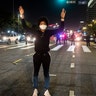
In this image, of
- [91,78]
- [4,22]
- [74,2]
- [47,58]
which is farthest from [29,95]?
[4,22]

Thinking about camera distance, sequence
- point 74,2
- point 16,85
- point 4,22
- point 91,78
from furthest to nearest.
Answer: point 4,22 < point 74,2 < point 91,78 < point 16,85

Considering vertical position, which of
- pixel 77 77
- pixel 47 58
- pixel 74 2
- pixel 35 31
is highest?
pixel 74 2

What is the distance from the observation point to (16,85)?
32.6 ft

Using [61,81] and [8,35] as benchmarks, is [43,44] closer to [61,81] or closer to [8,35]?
[61,81]

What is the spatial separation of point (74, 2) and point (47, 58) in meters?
56.3

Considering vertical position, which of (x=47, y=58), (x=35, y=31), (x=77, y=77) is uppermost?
(x=35, y=31)

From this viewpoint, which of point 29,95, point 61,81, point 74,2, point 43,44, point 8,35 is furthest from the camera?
point 74,2

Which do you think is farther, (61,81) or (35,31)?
(61,81)

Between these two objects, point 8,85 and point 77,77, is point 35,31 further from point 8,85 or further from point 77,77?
point 77,77

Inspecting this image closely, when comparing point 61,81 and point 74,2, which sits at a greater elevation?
point 74,2

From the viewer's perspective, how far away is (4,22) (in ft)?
265

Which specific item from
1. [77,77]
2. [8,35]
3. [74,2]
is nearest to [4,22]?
[74,2]

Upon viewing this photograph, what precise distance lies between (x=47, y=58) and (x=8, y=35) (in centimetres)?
4340

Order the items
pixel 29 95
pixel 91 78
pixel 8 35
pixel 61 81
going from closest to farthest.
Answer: pixel 29 95, pixel 61 81, pixel 91 78, pixel 8 35
